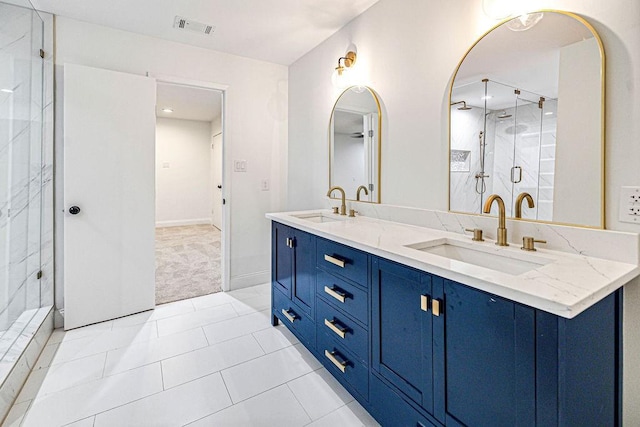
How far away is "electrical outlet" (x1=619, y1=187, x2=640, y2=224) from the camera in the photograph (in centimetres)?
109

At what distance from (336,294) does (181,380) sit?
104cm

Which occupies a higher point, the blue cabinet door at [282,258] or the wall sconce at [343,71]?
the wall sconce at [343,71]

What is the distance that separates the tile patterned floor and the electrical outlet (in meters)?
1.33

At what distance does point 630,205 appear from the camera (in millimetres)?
1110

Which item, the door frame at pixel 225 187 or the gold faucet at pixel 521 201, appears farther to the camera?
the door frame at pixel 225 187

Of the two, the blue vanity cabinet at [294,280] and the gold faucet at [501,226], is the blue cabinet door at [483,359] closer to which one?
the gold faucet at [501,226]

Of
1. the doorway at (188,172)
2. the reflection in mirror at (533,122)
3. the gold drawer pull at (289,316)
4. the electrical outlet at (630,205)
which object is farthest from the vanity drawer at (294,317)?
the doorway at (188,172)

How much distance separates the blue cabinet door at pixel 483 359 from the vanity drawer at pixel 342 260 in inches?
16.7

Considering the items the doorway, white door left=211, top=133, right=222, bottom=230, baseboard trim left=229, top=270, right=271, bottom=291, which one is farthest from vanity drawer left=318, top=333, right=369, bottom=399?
white door left=211, top=133, right=222, bottom=230

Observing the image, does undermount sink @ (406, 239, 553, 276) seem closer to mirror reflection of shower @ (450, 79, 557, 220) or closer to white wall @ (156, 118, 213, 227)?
mirror reflection of shower @ (450, 79, 557, 220)

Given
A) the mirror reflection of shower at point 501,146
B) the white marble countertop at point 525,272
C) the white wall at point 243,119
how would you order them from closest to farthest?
1. the white marble countertop at point 525,272
2. the mirror reflection of shower at point 501,146
3. the white wall at point 243,119

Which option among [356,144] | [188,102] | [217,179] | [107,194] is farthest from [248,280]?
[217,179]

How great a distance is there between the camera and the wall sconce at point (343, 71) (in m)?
2.44

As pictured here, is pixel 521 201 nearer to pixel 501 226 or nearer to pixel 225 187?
pixel 501 226
